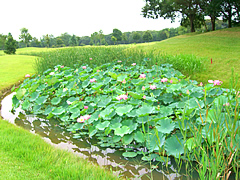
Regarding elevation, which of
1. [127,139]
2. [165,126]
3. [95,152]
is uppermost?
[165,126]

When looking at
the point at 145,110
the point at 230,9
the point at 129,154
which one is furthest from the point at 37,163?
the point at 230,9

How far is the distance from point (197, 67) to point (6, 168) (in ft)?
17.5

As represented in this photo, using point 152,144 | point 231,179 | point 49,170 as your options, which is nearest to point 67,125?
point 49,170

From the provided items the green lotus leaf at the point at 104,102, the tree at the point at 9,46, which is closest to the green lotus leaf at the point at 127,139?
the green lotus leaf at the point at 104,102

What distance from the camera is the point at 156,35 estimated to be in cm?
5384

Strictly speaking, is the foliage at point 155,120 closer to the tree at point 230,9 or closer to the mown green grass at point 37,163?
the mown green grass at point 37,163

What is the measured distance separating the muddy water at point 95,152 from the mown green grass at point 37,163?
0.25 metres

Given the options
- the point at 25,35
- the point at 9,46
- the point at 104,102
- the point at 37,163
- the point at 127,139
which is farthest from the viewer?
the point at 25,35

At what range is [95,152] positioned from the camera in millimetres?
2266

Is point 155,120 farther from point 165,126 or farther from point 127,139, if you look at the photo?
point 127,139

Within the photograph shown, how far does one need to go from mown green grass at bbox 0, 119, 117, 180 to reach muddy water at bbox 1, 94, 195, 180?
0.25 meters

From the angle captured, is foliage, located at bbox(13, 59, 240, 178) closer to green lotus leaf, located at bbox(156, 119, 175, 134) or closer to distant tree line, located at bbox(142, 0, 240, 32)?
green lotus leaf, located at bbox(156, 119, 175, 134)

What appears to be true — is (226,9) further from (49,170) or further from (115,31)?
(115,31)

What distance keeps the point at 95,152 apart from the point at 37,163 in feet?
2.36
